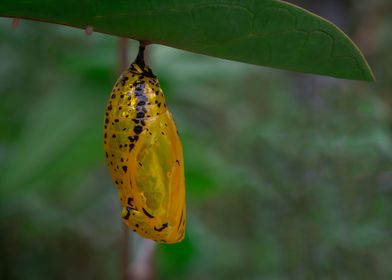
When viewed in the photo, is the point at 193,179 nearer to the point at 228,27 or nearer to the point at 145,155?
the point at 145,155

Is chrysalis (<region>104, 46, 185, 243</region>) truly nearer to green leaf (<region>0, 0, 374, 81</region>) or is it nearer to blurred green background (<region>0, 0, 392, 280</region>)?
green leaf (<region>0, 0, 374, 81</region>)

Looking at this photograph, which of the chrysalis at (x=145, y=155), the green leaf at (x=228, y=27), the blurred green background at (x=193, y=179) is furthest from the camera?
the blurred green background at (x=193, y=179)

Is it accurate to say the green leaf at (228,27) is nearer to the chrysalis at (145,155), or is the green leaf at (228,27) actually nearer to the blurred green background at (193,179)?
the chrysalis at (145,155)

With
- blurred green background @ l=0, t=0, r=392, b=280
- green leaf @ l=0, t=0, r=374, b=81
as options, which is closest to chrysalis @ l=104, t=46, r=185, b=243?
green leaf @ l=0, t=0, r=374, b=81

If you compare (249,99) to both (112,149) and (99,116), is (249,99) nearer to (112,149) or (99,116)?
(99,116)

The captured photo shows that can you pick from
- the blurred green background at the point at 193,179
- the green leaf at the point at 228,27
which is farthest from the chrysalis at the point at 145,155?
the blurred green background at the point at 193,179
